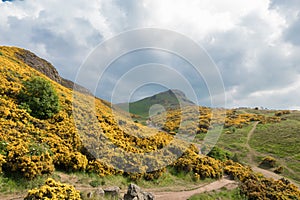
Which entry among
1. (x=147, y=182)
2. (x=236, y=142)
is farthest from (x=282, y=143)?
(x=147, y=182)

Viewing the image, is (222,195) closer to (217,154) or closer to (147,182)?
(147,182)

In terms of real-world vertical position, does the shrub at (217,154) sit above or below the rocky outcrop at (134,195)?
above

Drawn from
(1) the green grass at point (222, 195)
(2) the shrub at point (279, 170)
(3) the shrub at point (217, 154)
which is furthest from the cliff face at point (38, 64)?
(2) the shrub at point (279, 170)

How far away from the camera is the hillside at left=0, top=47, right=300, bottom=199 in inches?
498

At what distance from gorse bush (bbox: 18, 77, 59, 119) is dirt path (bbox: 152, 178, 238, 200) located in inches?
Result: 427

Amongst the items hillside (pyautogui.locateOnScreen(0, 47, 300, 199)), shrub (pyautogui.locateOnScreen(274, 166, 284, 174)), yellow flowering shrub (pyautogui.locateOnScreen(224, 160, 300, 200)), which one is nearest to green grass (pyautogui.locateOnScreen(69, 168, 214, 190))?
hillside (pyautogui.locateOnScreen(0, 47, 300, 199))

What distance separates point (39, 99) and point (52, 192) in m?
10.8

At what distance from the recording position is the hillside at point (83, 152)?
12641mm

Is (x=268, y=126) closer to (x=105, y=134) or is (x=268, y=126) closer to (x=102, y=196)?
(x=105, y=134)

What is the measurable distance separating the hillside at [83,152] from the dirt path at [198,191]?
35.7 inches

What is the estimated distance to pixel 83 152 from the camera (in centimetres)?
1700

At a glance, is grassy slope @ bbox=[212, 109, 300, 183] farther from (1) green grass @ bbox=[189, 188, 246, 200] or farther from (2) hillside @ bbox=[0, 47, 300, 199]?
(1) green grass @ bbox=[189, 188, 246, 200]

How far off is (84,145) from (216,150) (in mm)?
20572

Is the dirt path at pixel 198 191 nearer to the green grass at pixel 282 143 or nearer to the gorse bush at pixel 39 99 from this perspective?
the gorse bush at pixel 39 99
